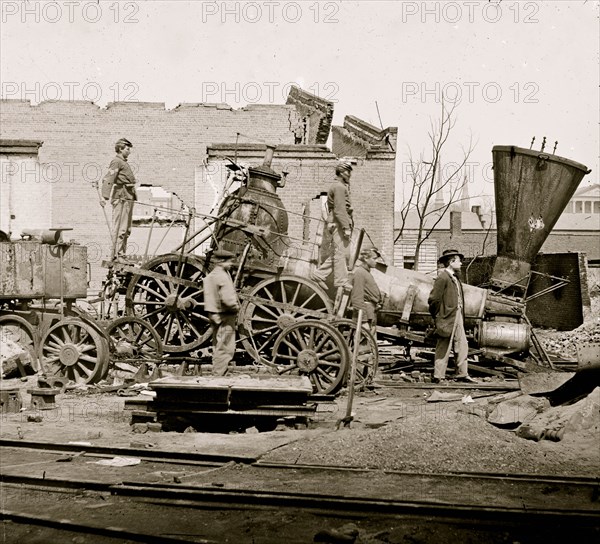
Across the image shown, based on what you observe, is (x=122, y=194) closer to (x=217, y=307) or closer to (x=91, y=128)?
(x=217, y=307)

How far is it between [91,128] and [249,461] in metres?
26.6

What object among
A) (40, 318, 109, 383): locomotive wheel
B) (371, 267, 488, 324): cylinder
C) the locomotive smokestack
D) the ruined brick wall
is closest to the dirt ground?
(40, 318, 109, 383): locomotive wheel

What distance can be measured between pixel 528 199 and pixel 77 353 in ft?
27.8

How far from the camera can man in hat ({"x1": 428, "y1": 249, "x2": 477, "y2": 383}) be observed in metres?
11.5

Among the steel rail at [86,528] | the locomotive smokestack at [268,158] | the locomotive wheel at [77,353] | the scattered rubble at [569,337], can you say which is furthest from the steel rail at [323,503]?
the scattered rubble at [569,337]

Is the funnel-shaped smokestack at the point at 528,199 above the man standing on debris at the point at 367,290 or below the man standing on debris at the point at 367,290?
above

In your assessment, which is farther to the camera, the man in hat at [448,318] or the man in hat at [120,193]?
the man in hat at [120,193]

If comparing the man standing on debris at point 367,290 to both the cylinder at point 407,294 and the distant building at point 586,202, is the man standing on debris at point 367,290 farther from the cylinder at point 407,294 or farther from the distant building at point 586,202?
the distant building at point 586,202

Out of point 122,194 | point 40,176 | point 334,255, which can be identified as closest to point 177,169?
point 40,176

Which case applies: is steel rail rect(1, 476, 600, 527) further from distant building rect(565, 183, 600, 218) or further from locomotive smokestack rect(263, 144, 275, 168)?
distant building rect(565, 183, 600, 218)

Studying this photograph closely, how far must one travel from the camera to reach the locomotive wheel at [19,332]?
42.4ft

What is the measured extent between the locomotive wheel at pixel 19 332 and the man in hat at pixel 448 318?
648cm

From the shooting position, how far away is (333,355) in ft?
34.2

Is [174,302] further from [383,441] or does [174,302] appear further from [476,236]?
[476,236]
